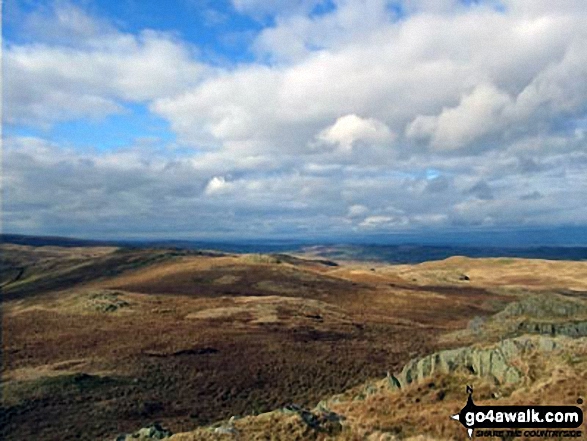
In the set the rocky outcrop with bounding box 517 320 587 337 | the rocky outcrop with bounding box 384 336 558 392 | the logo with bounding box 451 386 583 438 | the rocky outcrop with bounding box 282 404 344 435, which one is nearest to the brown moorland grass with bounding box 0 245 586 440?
the rocky outcrop with bounding box 517 320 587 337

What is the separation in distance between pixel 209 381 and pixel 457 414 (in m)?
25.6

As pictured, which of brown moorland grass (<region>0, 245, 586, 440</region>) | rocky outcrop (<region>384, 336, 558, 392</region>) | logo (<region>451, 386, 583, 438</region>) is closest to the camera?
logo (<region>451, 386, 583, 438</region>)

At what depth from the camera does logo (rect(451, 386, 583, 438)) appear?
55.4ft

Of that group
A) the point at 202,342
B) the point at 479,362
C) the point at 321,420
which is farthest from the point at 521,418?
the point at 202,342

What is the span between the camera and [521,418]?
17938 mm

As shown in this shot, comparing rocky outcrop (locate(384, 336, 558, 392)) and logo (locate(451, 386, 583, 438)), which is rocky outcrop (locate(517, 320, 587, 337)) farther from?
logo (locate(451, 386, 583, 438))

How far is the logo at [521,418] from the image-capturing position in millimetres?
16891

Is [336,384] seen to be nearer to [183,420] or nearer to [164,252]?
[183,420]

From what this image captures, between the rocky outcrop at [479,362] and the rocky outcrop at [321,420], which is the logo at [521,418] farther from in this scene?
the rocky outcrop at [479,362]

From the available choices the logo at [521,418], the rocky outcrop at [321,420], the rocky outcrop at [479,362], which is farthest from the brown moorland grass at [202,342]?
the logo at [521,418]

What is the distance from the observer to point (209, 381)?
4031 centimetres

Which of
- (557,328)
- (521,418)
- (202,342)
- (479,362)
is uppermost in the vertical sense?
(479,362)

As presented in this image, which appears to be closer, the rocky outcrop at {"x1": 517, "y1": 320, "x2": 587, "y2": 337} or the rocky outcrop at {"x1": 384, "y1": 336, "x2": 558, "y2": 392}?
the rocky outcrop at {"x1": 384, "y1": 336, "x2": 558, "y2": 392}

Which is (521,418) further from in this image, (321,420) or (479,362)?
(321,420)
